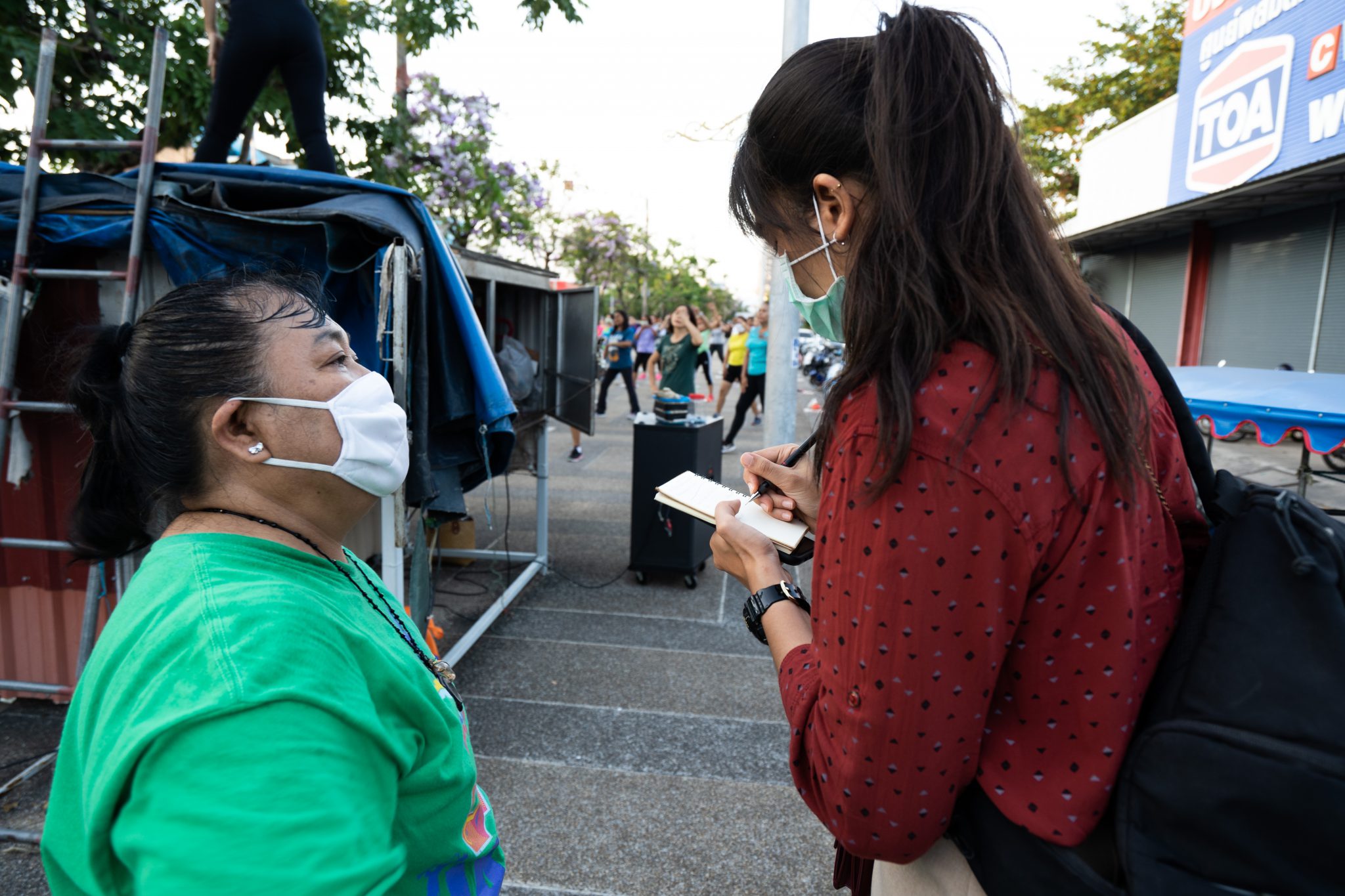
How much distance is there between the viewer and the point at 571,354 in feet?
18.9

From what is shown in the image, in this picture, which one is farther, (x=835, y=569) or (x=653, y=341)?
(x=653, y=341)

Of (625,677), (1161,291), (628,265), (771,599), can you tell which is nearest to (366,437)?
(771,599)

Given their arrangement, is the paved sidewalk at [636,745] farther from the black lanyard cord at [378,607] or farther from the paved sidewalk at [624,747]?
the black lanyard cord at [378,607]

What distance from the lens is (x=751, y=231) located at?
1.32 m

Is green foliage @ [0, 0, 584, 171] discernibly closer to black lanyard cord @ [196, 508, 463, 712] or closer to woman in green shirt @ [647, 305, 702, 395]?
black lanyard cord @ [196, 508, 463, 712]

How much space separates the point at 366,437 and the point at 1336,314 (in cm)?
1354

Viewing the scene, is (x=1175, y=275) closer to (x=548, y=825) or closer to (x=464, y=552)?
(x=464, y=552)

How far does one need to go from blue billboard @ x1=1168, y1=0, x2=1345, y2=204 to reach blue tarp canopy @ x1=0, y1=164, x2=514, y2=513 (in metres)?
9.91

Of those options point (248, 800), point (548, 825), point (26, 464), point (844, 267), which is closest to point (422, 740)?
point (248, 800)

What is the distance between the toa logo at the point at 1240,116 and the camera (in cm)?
1072

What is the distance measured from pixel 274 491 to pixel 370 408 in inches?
8.3

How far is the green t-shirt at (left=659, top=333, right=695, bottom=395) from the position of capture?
10562 mm

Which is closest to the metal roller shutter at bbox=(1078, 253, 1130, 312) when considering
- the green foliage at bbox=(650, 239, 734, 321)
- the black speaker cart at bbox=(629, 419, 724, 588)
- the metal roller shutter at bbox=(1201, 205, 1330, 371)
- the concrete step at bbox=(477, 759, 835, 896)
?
the metal roller shutter at bbox=(1201, 205, 1330, 371)

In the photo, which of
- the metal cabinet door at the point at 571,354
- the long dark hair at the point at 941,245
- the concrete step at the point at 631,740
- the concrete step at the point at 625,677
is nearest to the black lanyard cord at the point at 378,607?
the long dark hair at the point at 941,245
